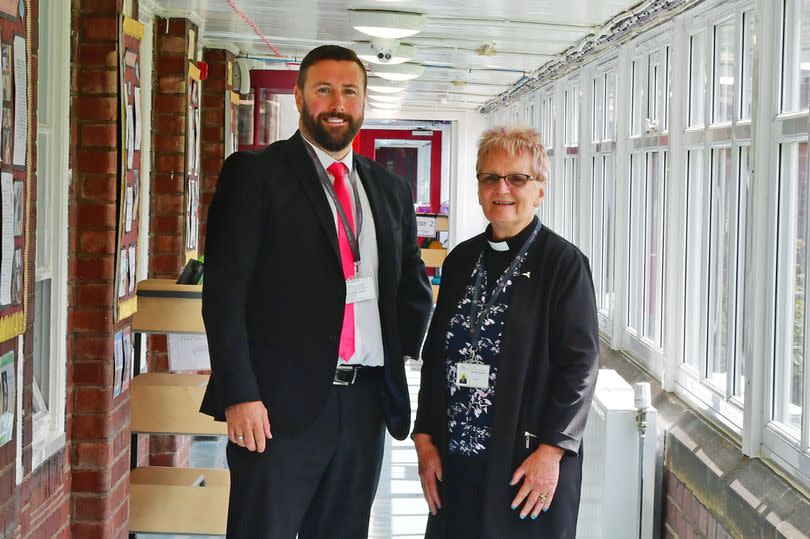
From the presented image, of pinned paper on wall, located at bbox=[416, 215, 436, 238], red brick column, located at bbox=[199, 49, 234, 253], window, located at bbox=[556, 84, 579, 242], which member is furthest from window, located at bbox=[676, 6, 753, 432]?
pinned paper on wall, located at bbox=[416, 215, 436, 238]

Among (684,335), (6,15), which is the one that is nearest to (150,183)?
(684,335)

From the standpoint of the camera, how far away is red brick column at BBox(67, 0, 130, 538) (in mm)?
4125

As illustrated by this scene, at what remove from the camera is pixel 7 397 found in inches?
100

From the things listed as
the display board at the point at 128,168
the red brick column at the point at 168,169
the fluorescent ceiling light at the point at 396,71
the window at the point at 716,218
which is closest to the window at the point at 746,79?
the window at the point at 716,218

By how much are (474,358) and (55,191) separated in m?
2.12

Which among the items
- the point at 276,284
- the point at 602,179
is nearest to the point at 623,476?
the point at 276,284

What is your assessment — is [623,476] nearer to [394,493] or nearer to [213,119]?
[394,493]

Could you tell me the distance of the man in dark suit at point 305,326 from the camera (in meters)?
2.52

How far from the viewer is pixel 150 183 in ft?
20.7

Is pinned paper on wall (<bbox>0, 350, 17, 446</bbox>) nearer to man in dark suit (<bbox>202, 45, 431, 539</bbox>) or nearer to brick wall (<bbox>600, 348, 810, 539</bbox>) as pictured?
man in dark suit (<bbox>202, 45, 431, 539</bbox>)

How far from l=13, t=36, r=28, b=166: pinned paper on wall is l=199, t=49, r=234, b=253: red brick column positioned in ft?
15.9

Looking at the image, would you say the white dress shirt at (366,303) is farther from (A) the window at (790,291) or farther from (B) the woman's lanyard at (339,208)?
(A) the window at (790,291)

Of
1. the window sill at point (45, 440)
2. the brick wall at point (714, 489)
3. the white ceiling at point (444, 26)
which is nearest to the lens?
the brick wall at point (714, 489)

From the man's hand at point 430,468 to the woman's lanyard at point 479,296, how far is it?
1.00ft
